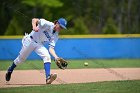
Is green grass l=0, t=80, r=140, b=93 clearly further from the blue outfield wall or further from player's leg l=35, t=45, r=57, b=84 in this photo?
the blue outfield wall

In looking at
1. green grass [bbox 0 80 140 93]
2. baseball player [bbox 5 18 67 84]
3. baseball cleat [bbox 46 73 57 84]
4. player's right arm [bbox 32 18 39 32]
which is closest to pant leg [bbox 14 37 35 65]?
baseball player [bbox 5 18 67 84]

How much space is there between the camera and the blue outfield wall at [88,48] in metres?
22.9

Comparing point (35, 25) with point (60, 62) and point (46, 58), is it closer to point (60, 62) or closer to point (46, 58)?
point (46, 58)

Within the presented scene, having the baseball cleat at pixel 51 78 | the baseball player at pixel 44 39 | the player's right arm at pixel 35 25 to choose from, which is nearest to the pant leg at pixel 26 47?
the baseball player at pixel 44 39

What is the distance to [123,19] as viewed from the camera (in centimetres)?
4572

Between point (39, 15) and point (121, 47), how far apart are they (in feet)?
48.7

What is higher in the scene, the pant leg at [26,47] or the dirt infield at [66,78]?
the pant leg at [26,47]

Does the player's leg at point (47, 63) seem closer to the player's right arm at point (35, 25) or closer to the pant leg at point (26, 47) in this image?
the pant leg at point (26, 47)

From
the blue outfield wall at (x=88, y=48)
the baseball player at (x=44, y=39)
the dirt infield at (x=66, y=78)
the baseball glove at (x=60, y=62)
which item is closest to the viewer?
the baseball player at (x=44, y=39)

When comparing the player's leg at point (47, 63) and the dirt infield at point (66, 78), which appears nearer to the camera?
the player's leg at point (47, 63)

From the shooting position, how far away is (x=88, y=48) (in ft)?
77.6

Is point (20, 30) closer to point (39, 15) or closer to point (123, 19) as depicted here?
point (39, 15)

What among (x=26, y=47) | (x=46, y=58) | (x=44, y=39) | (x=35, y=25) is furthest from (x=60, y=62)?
(x=35, y=25)

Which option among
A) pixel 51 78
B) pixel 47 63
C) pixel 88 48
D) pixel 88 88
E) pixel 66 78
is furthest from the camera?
pixel 88 48
